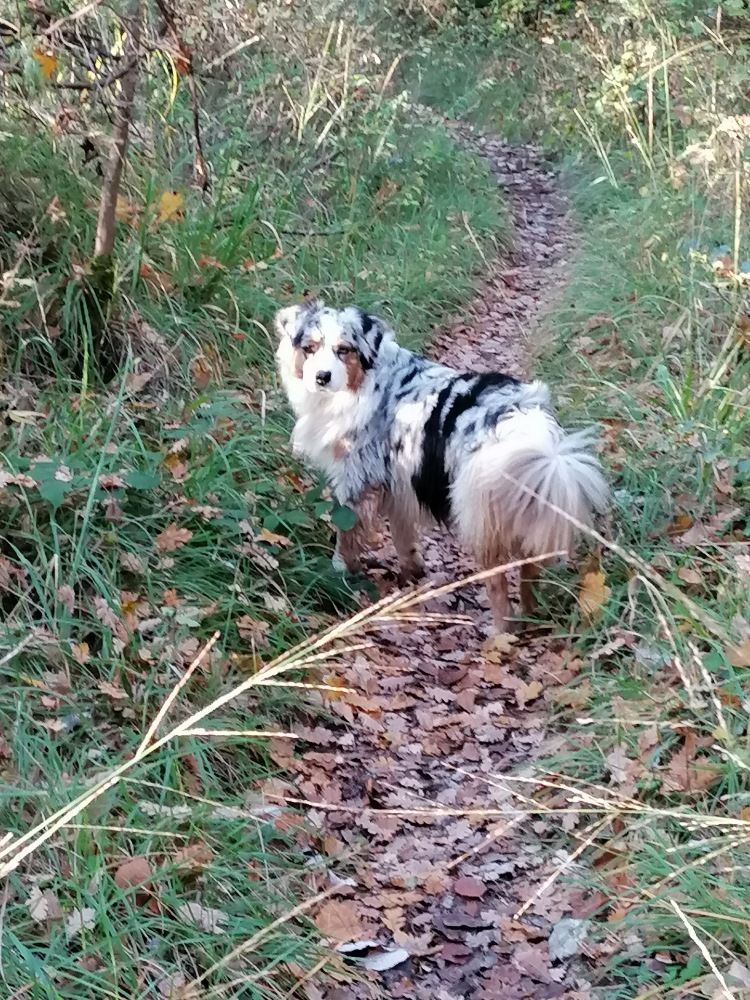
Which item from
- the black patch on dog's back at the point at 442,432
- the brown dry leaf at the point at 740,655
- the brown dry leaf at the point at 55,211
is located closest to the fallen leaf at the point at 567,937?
the brown dry leaf at the point at 740,655

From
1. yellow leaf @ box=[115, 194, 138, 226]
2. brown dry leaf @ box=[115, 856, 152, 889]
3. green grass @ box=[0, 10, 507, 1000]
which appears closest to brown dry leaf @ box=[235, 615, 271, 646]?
green grass @ box=[0, 10, 507, 1000]

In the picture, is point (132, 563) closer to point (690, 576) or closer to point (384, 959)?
point (384, 959)

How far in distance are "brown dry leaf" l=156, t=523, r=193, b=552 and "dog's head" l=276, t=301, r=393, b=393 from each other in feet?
3.29

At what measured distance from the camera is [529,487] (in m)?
3.62

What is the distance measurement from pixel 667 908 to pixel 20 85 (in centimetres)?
459

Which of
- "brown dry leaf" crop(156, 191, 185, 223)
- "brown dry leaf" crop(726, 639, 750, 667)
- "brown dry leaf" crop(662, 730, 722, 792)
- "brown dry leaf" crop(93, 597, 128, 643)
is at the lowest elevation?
"brown dry leaf" crop(662, 730, 722, 792)

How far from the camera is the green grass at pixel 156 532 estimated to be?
2404 mm

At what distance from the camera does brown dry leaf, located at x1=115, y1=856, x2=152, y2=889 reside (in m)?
2.43

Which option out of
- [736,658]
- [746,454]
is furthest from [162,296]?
[736,658]

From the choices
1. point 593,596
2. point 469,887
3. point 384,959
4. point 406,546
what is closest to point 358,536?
point 406,546

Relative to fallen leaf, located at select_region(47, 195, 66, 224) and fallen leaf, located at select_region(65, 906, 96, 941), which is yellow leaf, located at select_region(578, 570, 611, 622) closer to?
fallen leaf, located at select_region(65, 906, 96, 941)

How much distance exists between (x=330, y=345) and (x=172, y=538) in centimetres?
120

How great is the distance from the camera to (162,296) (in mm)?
4781

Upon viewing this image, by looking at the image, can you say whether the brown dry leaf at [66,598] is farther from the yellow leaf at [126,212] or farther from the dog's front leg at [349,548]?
the yellow leaf at [126,212]
